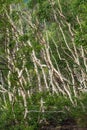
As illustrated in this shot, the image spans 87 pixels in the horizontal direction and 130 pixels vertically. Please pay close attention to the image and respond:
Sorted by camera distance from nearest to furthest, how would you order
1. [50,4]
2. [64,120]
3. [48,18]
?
[64,120] < [50,4] < [48,18]

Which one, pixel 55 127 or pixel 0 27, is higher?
pixel 0 27

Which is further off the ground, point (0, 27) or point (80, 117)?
point (0, 27)

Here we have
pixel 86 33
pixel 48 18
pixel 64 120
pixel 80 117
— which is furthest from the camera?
pixel 48 18

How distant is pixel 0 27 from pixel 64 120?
21.3 feet

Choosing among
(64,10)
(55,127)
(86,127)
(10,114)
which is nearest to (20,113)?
(10,114)

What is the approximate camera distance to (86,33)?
16.6 meters

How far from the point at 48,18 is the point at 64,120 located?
999cm

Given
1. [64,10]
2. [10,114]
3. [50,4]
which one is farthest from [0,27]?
[64,10]

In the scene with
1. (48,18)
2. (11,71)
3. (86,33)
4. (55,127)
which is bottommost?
(55,127)

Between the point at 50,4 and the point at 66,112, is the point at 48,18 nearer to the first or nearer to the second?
the point at 50,4

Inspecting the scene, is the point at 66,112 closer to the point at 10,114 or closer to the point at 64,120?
the point at 64,120

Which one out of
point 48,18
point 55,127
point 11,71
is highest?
point 48,18

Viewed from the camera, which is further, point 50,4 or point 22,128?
point 50,4

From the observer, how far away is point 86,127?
709 inches
